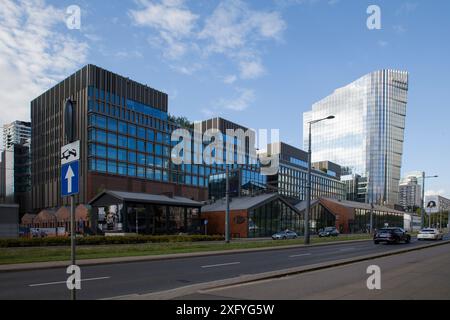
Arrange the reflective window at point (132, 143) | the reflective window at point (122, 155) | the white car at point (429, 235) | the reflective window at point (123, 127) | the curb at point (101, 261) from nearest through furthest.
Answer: the curb at point (101, 261) → the white car at point (429, 235) → the reflective window at point (122, 155) → the reflective window at point (123, 127) → the reflective window at point (132, 143)

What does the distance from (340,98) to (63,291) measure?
229 feet

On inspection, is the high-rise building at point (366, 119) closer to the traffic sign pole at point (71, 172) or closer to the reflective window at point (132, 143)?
the reflective window at point (132, 143)

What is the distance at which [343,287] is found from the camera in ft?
32.2

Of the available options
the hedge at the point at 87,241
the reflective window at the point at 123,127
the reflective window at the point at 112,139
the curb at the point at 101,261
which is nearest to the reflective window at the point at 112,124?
the reflective window at the point at 112,139

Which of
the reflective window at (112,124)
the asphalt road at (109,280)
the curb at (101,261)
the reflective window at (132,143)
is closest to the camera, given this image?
the asphalt road at (109,280)

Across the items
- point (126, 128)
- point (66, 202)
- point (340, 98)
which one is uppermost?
point (340, 98)

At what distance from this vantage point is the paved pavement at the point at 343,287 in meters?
8.65

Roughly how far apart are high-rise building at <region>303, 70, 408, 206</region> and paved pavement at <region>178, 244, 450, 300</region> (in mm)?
50354

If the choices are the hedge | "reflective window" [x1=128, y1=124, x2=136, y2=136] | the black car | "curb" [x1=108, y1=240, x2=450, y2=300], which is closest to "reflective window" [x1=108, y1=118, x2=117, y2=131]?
"reflective window" [x1=128, y1=124, x2=136, y2=136]

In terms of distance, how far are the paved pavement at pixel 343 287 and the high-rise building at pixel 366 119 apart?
50354 mm

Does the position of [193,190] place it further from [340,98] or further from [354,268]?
[354,268]

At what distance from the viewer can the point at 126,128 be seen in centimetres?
8056

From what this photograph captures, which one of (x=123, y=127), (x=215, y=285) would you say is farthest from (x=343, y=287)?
(x=123, y=127)
